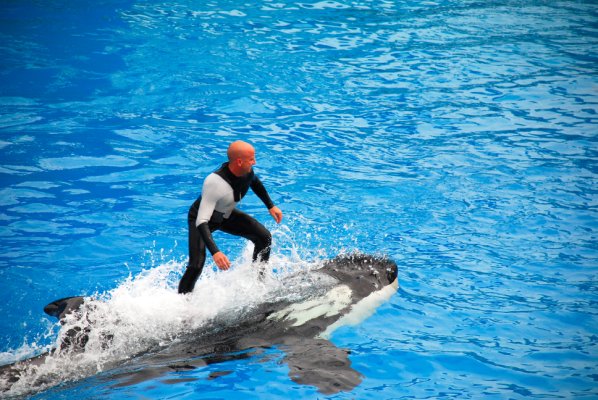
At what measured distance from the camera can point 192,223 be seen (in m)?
7.46

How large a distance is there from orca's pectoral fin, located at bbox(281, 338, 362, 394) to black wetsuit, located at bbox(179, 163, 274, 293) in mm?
1324

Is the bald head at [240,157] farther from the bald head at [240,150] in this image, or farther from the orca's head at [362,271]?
the orca's head at [362,271]

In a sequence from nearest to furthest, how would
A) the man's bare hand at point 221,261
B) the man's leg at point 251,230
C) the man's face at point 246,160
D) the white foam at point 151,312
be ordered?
the white foam at point 151,312 < the man's bare hand at point 221,261 < the man's face at point 246,160 < the man's leg at point 251,230

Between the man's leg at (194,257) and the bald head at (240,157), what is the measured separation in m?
0.79

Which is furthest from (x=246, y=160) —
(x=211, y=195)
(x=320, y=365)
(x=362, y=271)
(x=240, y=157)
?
(x=320, y=365)

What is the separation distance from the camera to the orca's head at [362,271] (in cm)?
792

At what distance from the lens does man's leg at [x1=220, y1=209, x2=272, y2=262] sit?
771 cm

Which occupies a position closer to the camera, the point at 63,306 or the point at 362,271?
the point at 63,306

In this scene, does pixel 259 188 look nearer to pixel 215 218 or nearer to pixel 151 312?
pixel 215 218

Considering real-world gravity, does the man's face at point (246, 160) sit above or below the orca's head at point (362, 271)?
above

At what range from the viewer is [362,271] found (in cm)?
816

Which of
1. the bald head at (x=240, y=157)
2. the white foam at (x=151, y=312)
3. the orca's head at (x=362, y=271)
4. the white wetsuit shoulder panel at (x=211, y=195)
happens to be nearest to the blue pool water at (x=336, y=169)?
the white foam at (x=151, y=312)

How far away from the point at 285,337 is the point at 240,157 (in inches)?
79.4

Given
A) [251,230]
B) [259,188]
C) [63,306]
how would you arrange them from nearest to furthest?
[63,306] < [251,230] < [259,188]
